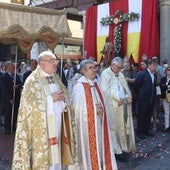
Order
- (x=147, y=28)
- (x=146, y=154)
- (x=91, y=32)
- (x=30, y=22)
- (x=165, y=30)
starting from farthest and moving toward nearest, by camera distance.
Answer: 1. (x=91, y=32)
2. (x=147, y=28)
3. (x=165, y=30)
4. (x=30, y=22)
5. (x=146, y=154)

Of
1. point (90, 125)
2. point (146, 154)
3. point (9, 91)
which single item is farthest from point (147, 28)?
point (90, 125)

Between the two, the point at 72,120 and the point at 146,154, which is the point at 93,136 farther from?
the point at 146,154

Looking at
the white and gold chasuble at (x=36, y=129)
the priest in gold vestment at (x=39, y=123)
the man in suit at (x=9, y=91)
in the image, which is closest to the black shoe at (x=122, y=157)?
the priest in gold vestment at (x=39, y=123)

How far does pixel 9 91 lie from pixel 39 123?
15.5ft

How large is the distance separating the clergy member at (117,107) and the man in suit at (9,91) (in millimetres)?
3271

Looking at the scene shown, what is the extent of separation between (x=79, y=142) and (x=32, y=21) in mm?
3904

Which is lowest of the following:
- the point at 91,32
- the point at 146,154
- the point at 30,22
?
the point at 146,154

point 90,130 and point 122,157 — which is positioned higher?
point 90,130

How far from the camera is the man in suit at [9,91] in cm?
881

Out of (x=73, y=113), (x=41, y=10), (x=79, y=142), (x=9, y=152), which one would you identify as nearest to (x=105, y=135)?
(x=79, y=142)

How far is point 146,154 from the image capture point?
678 cm

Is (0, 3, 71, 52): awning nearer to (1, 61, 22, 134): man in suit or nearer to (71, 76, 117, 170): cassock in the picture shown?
(1, 61, 22, 134): man in suit

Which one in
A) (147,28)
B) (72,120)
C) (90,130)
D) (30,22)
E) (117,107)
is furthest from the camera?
(147,28)

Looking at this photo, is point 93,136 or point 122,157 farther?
point 122,157
